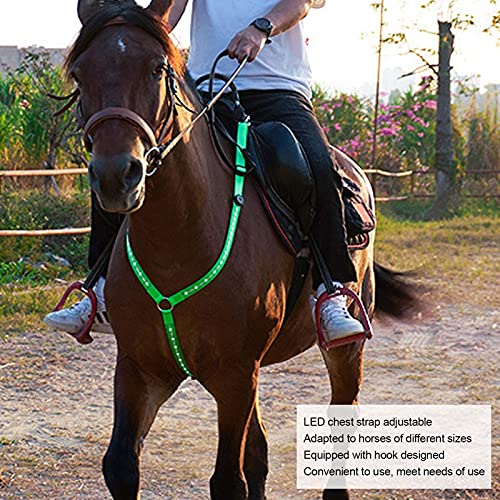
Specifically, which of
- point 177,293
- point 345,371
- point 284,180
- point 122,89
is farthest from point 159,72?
point 345,371

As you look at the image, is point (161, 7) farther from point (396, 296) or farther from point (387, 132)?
point (387, 132)

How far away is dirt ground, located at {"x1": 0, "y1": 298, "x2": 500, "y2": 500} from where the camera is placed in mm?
4699

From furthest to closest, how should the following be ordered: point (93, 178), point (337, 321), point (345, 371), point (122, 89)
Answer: point (345, 371) → point (337, 321) → point (122, 89) → point (93, 178)

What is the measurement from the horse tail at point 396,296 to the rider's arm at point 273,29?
2207mm

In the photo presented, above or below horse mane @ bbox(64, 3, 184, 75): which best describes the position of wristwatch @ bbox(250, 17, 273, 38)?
above

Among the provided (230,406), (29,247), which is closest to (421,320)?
(230,406)

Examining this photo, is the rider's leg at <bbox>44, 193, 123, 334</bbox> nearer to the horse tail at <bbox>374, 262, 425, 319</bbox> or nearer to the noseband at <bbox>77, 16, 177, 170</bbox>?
the noseband at <bbox>77, 16, 177, 170</bbox>

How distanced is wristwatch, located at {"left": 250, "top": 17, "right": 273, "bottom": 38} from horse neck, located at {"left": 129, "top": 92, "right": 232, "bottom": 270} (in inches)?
18.8

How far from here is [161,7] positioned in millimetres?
3053

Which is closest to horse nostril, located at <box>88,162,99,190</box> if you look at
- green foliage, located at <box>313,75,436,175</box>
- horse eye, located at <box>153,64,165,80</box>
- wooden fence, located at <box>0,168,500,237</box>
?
horse eye, located at <box>153,64,165,80</box>

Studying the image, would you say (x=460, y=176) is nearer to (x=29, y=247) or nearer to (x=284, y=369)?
(x=29, y=247)

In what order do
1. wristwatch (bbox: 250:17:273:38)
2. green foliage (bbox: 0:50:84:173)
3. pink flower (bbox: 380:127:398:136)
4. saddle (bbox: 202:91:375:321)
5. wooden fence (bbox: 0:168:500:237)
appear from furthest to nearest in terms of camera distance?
1. pink flower (bbox: 380:127:398:136)
2. green foliage (bbox: 0:50:84:173)
3. wooden fence (bbox: 0:168:500:237)
4. saddle (bbox: 202:91:375:321)
5. wristwatch (bbox: 250:17:273:38)

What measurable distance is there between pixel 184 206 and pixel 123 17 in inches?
27.8

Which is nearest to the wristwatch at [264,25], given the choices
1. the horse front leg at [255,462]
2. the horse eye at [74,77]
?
the horse eye at [74,77]
